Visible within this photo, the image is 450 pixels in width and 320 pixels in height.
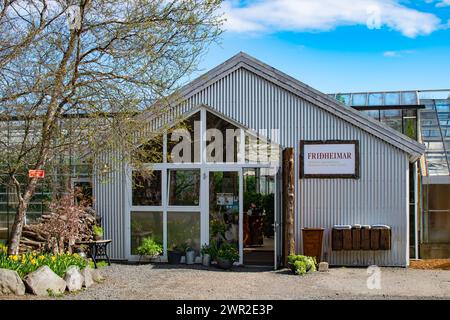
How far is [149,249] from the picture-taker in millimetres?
14703

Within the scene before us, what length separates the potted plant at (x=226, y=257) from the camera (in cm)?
1401

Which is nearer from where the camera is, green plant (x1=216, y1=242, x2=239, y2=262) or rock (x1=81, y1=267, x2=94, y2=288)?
rock (x1=81, y1=267, x2=94, y2=288)

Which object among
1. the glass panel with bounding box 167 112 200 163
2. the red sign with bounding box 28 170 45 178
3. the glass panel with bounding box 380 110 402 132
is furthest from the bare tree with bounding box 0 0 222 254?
the glass panel with bounding box 380 110 402 132

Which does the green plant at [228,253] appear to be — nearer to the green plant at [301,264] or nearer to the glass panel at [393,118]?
the green plant at [301,264]

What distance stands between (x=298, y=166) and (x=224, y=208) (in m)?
2.05

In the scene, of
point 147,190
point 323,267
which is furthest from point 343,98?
point 147,190

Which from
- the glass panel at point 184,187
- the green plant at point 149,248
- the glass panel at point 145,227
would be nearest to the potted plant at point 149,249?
the green plant at point 149,248

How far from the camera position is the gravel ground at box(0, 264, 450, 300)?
1095 cm

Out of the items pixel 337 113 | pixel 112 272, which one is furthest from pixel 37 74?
pixel 337 113

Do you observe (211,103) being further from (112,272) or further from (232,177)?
(112,272)

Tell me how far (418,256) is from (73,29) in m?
11.0

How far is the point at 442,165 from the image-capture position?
18.0 metres

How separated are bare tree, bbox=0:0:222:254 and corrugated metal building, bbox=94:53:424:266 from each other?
316 cm

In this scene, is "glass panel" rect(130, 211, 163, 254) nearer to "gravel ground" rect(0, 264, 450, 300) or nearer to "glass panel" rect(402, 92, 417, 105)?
"gravel ground" rect(0, 264, 450, 300)
